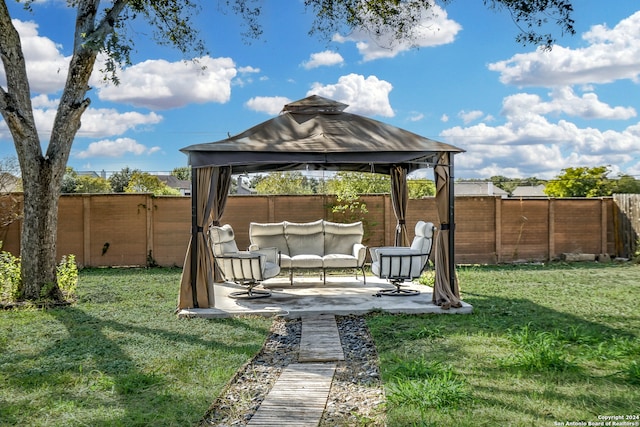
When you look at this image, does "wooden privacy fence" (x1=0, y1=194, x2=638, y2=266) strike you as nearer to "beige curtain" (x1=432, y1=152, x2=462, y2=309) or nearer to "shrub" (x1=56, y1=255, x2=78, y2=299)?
"shrub" (x1=56, y1=255, x2=78, y2=299)

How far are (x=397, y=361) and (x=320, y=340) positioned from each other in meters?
1.16

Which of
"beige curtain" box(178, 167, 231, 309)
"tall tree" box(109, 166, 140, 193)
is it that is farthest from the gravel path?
"tall tree" box(109, 166, 140, 193)

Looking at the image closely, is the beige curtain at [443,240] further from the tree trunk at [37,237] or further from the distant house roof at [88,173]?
the distant house roof at [88,173]

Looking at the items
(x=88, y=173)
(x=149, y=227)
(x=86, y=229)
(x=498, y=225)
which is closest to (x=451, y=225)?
(x=498, y=225)

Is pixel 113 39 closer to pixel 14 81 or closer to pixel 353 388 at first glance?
pixel 14 81

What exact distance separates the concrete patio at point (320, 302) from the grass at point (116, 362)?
39 cm

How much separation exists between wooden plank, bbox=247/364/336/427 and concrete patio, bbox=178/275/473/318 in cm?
214

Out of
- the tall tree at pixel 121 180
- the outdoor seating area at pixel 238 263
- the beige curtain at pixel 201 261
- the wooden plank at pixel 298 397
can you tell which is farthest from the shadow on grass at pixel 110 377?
the tall tree at pixel 121 180

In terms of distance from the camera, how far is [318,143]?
7.20 m

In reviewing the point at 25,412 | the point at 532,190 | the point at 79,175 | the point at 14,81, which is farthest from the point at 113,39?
the point at 532,190

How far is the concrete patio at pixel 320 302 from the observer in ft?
22.5

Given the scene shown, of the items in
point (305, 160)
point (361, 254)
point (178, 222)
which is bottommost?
point (361, 254)

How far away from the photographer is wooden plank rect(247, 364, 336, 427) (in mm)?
3418

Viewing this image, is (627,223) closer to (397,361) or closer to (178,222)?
(178,222)
